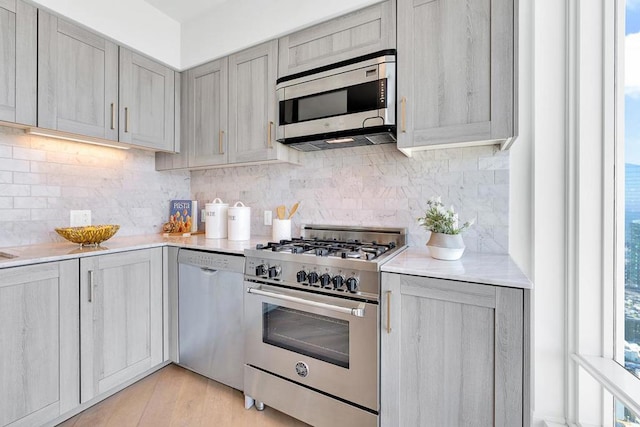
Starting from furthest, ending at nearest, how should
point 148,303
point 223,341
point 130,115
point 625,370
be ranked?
point 130,115
point 148,303
point 223,341
point 625,370

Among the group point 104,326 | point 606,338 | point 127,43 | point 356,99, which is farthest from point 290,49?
point 606,338

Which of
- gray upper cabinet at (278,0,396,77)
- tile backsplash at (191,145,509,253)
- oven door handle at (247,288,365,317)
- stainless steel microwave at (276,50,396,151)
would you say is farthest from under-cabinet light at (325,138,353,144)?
oven door handle at (247,288,365,317)

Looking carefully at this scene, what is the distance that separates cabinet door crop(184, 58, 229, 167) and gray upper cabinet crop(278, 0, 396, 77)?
0.57 meters

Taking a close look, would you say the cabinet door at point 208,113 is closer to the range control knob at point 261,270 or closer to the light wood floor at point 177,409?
the range control knob at point 261,270

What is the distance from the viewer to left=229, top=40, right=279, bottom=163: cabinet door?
2012 millimetres

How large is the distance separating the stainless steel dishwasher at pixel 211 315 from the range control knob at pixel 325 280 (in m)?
0.56

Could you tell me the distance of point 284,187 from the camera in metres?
2.37

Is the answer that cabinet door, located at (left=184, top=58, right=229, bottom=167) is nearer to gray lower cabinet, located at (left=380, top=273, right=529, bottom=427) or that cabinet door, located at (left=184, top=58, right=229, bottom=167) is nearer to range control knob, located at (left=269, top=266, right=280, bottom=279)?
range control knob, located at (left=269, top=266, right=280, bottom=279)

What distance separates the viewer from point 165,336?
206 cm

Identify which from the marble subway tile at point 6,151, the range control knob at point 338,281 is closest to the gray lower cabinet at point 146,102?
the marble subway tile at point 6,151

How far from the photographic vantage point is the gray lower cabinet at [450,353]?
1084mm

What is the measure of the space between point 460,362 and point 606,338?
843mm

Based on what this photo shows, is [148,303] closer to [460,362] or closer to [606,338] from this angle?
[460,362]

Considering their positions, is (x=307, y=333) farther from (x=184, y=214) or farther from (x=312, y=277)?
(x=184, y=214)
